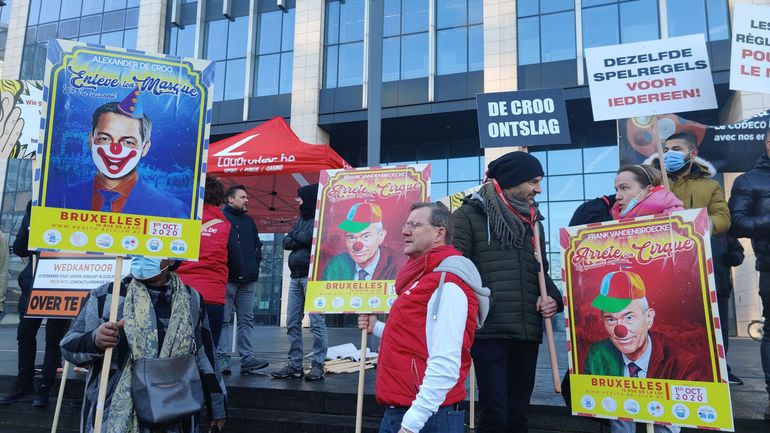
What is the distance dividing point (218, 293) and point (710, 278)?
4.00 metres

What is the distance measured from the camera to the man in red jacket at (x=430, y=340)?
2.17 meters

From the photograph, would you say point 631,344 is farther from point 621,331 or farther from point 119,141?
point 119,141

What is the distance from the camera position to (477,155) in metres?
21.3

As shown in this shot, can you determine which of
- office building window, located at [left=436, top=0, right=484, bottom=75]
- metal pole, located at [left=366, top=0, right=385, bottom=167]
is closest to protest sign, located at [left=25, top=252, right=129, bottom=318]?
metal pole, located at [left=366, top=0, right=385, bottom=167]

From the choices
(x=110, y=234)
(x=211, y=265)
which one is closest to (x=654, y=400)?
(x=110, y=234)

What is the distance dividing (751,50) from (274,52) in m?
19.7

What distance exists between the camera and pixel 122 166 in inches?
133

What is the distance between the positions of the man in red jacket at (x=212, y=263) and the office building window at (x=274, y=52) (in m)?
17.1

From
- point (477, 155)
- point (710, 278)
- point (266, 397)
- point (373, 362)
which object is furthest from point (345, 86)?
point (710, 278)

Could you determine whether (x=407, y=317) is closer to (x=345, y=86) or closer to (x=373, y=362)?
(x=373, y=362)

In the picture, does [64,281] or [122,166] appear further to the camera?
[64,281]

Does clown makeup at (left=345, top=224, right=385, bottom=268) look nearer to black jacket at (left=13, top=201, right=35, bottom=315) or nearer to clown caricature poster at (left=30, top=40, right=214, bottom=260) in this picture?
clown caricature poster at (left=30, top=40, right=214, bottom=260)

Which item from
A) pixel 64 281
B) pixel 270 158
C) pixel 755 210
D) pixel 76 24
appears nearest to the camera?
pixel 755 210

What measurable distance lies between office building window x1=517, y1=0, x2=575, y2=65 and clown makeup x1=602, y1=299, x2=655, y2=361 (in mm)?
17369
